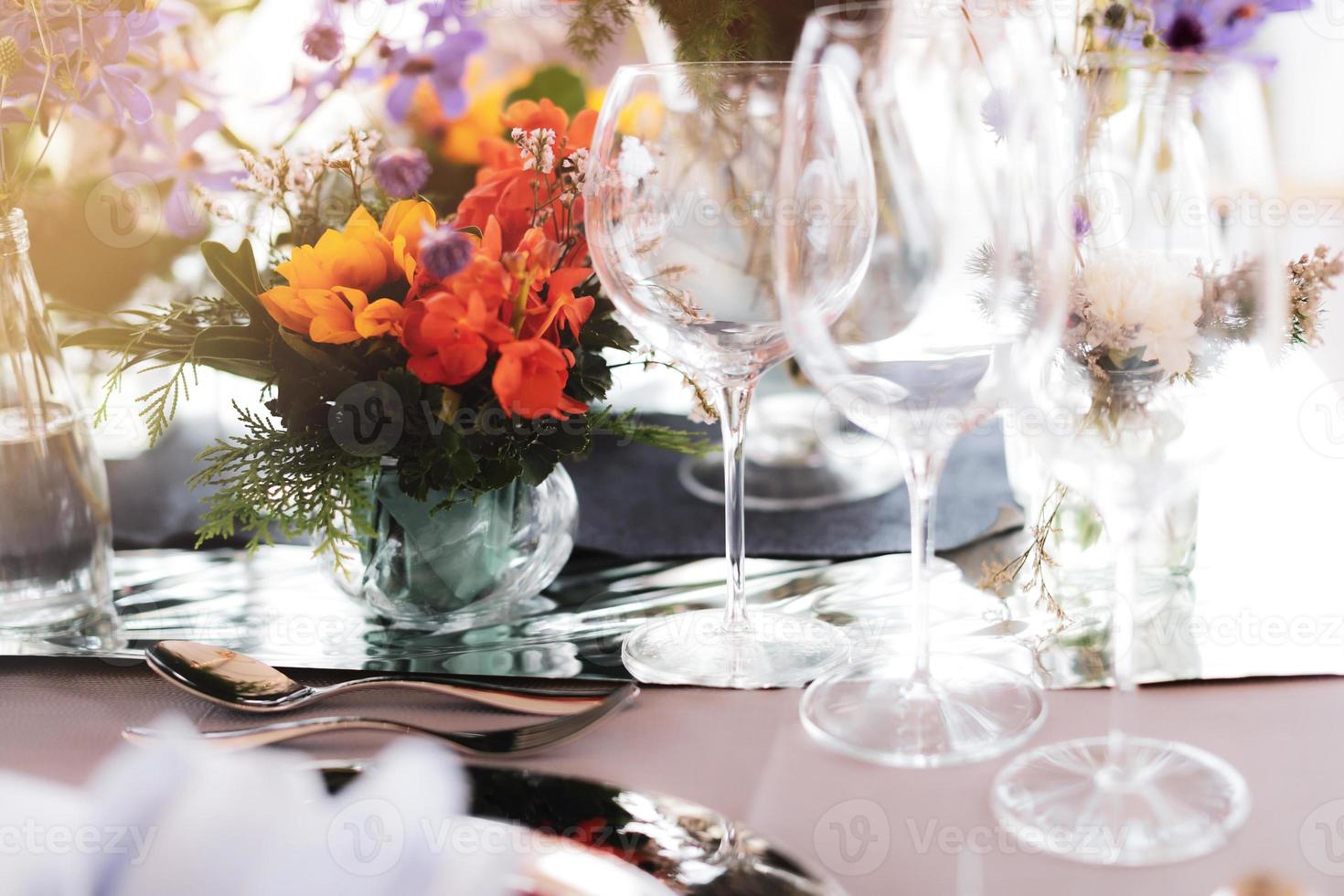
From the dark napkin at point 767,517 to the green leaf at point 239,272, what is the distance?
0.25 m

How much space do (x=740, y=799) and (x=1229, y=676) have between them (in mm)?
221

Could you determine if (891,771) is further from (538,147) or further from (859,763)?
(538,147)

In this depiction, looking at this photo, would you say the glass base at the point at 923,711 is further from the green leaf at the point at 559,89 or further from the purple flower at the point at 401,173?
the green leaf at the point at 559,89

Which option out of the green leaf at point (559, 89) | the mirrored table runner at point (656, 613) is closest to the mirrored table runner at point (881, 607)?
the mirrored table runner at point (656, 613)

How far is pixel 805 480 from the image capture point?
87 cm

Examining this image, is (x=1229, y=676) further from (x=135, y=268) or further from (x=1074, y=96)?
(x=135, y=268)

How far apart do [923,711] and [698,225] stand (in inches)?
8.6

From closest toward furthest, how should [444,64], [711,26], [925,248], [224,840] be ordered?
[224,840], [925,248], [711,26], [444,64]

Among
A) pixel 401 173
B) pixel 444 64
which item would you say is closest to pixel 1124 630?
pixel 401 173

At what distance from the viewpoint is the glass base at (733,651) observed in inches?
21.1


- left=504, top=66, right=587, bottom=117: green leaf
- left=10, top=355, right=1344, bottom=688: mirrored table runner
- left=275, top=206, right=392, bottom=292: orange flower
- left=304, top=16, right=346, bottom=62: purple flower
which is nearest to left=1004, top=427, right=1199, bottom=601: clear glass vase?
left=10, top=355, right=1344, bottom=688: mirrored table runner

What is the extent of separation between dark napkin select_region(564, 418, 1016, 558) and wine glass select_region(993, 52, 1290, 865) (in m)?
0.28

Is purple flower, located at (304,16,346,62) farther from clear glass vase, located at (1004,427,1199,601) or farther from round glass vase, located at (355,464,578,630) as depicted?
clear glass vase, located at (1004,427,1199,601)

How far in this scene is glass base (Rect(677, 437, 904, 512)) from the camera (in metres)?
0.82
